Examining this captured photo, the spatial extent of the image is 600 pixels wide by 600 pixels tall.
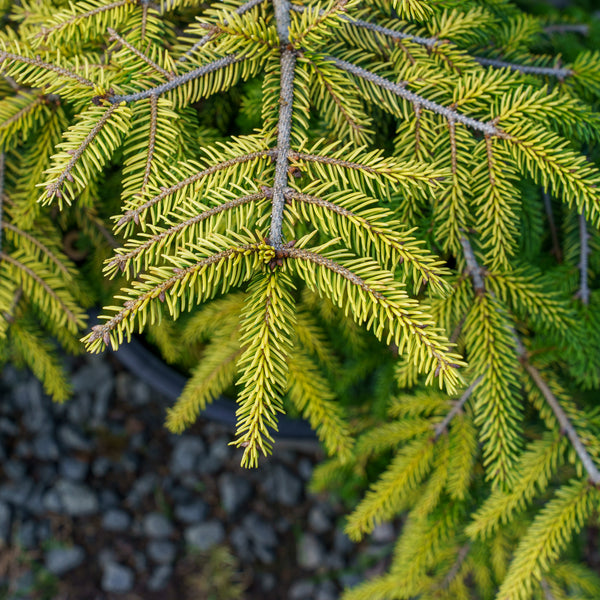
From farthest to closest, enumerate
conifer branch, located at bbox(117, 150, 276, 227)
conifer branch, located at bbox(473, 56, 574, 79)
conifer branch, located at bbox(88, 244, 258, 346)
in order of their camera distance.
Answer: conifer branch, located at bbox(473, 56, 574, 79) → conifer branch, located at bbox(117, 150, 276, 227) → conifer branch, located at bbox(88, 244, 258, 346)

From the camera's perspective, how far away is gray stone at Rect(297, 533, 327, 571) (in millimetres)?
2264

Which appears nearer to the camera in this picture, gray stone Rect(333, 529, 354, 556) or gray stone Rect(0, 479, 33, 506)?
gray stone Rect(0, 479, 33, 506)

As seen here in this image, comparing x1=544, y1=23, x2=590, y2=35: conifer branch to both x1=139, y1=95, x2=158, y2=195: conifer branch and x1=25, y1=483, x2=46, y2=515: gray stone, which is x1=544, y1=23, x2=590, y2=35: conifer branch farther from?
x1=25, y1=483, x2=46, y2=515: gray stone

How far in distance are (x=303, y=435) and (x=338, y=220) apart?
1322 mm

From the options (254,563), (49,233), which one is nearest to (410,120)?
(49,233)

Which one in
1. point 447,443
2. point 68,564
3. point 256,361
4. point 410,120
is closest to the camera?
point 256,361

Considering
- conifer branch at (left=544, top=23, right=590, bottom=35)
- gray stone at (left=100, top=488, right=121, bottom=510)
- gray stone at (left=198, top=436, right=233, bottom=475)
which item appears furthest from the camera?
gray stone at (left=198, top=436, right=233, bottom=475)

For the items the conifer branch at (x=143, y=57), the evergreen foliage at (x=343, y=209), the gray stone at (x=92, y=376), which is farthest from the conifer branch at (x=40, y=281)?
the gray stone at (x=92, y=376)

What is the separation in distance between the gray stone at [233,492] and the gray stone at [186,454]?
15cm

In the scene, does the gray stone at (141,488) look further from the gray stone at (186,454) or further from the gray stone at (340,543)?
the gray stone at (340,543)

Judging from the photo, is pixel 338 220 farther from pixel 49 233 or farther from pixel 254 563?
pixel 254 563

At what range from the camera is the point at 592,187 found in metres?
0.82

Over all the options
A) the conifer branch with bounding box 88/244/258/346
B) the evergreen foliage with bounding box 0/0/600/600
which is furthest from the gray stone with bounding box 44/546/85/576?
the conifer branch with bounding box 88/244/258/346

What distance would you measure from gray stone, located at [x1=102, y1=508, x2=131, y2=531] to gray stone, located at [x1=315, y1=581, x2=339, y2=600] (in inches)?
34.7
